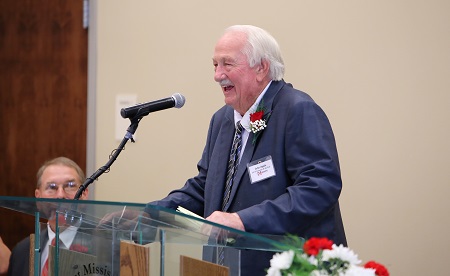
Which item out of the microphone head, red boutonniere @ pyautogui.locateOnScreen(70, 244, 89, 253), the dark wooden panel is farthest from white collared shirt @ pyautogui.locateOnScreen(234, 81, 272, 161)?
the dark wooden panel

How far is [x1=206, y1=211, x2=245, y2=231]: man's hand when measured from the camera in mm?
2454

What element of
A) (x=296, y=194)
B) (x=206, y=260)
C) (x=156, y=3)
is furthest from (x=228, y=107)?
(x=156, y=3)

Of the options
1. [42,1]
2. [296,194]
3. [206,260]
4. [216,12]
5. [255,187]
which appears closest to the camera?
[206,260]

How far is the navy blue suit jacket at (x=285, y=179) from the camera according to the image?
2.66 m

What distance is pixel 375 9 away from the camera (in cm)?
425

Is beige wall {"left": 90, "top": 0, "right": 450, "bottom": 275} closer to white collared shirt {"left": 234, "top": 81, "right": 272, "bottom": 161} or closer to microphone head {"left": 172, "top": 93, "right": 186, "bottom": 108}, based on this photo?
white collared shirt {"left": 234, "top": 81, "right": 272, "bottom": 161}

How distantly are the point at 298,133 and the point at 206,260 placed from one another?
867mm

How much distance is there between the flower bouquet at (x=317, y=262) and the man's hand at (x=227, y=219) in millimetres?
767

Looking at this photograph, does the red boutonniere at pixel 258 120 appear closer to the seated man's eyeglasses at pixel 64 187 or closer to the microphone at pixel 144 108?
the microphone at pixel 144 108

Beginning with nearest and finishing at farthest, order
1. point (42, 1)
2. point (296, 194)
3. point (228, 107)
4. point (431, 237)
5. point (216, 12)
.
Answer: point (296, 194)
point (228, 107)
point (431, 237)
point (216, 12)
point (42, 1)

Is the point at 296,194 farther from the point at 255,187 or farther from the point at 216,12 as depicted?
the point at 216,12

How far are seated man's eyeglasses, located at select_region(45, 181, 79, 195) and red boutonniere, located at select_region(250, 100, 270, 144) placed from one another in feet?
4.17

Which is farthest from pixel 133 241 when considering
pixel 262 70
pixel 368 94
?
pixel 368 94

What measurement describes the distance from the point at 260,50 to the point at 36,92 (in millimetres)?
2812
